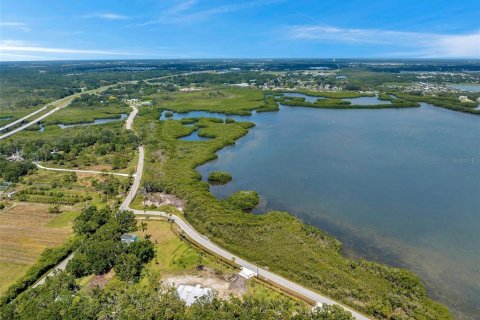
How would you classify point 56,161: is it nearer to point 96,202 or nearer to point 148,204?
point 96,202

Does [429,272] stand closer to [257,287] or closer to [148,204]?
[257,287]

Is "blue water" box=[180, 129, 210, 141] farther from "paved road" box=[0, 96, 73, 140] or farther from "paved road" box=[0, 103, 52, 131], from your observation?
"paved road" box=[0, 103, 52, 131]

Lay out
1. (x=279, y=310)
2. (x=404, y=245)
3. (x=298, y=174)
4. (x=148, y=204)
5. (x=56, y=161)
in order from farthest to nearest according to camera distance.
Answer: (x=56, y=161) → (x=298, y=174) → (x=148, y=204) → (x=404, y=245) → (x=279, y=310)

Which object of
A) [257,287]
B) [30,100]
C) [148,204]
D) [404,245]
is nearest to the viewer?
[257,287]

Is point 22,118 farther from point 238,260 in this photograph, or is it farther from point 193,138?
point 238,260

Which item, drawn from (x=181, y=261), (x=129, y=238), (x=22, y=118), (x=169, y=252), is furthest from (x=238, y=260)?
(x=22, y=118)

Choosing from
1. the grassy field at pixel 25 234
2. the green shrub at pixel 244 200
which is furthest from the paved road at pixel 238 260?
the grassy field at pixel 25 234

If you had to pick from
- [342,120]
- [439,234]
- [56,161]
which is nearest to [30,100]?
[56,161]

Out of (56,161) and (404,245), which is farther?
(56,161)
